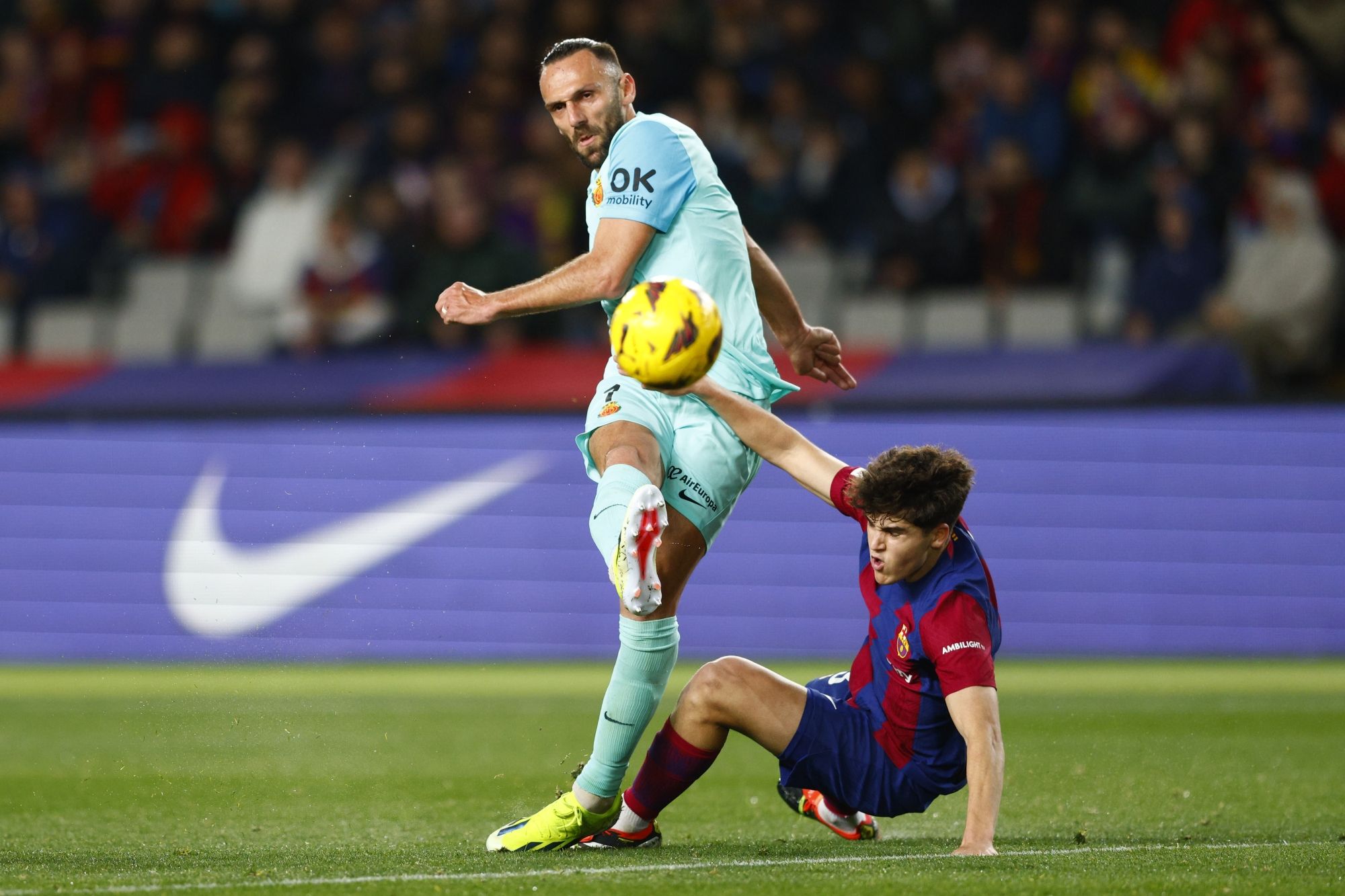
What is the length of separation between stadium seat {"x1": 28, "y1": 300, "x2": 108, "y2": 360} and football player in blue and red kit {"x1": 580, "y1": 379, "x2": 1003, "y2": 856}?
387 inches

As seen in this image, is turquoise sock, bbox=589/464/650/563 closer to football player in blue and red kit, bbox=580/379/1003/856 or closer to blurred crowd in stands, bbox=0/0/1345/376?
football player in blue and red kit, bbox=580/379/1003/856

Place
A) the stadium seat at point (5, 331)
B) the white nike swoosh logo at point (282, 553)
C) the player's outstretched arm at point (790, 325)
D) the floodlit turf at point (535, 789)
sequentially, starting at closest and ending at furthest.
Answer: the floodlit turf at point (535, 789) → the player's outstretched arm at point (790, 325) → the white nike swoosh logo at point (282, 553) → the stadium seat at point (5, 331)

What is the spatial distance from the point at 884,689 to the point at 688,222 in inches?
56.9

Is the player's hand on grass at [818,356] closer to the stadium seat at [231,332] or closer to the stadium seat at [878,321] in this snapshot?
the stadium seat at [878,321]

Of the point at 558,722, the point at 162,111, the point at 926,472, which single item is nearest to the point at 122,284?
the point at 162,111

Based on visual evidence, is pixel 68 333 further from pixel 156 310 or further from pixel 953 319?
pixel 953 319

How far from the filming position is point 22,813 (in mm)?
5609

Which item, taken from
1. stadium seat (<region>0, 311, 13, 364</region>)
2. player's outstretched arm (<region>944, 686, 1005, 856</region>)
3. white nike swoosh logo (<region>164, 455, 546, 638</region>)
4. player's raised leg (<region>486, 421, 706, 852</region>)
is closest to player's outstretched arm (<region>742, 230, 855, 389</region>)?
player's raised leg (<region>486, 421, 706, 852</region>)

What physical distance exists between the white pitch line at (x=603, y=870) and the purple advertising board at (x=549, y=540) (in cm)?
556

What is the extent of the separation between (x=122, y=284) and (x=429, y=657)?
5061mm

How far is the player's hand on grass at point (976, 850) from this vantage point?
4266 millimetres

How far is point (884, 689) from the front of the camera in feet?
15.4

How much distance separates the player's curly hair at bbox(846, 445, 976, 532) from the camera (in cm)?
434

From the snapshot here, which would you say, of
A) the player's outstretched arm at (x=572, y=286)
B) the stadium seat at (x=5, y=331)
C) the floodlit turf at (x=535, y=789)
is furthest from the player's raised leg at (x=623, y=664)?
the stadium seat at (x=5, y=331)
